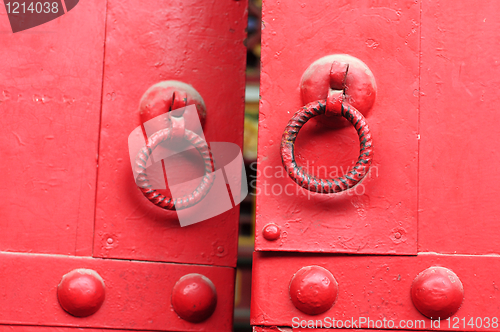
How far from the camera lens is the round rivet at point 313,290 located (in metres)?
0.53

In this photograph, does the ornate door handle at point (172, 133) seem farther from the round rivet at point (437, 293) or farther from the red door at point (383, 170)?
the round rivet at point (437, 293)

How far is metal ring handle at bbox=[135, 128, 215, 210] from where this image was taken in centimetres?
60

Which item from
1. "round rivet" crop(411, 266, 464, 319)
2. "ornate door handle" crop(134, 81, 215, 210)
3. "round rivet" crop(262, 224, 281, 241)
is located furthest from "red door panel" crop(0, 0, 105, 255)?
"round rivet" crop(411, 266, 464, 319)

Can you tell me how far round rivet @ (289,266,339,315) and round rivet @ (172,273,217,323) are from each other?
19 cm

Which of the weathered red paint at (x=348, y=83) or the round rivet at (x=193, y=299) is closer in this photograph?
the weathered red paint at (x=348, y=83)

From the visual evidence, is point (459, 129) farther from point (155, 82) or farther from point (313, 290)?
point (155, 82)

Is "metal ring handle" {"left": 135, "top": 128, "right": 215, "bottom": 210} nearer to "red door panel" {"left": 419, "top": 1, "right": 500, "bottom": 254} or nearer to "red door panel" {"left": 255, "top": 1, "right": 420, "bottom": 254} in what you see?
"red door panel" {"left": 255, "top": 1, "right": 420, "bottom": 254}

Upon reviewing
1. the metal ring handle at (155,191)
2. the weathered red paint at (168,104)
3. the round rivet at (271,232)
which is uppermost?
the weathered red paint at (168,104)

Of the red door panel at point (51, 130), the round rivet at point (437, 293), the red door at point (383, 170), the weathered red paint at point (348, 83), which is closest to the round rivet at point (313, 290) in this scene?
the red door at point (383, 170)

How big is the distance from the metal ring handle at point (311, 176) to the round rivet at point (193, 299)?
0.95 ft

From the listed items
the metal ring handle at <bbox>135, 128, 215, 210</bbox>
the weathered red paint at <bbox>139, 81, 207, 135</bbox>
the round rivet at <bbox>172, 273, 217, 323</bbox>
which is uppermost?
the weathered red paint at <bbox>139, 81, 207, 135</bbox>

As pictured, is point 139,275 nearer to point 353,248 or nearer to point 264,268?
point 264,268

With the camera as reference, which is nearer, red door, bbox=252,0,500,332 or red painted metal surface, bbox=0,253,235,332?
red door, bbox=252,0,500,332

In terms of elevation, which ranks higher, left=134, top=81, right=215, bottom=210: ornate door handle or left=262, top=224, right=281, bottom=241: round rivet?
left=134, top=81, right=215, bottom=210: ornate door handle
